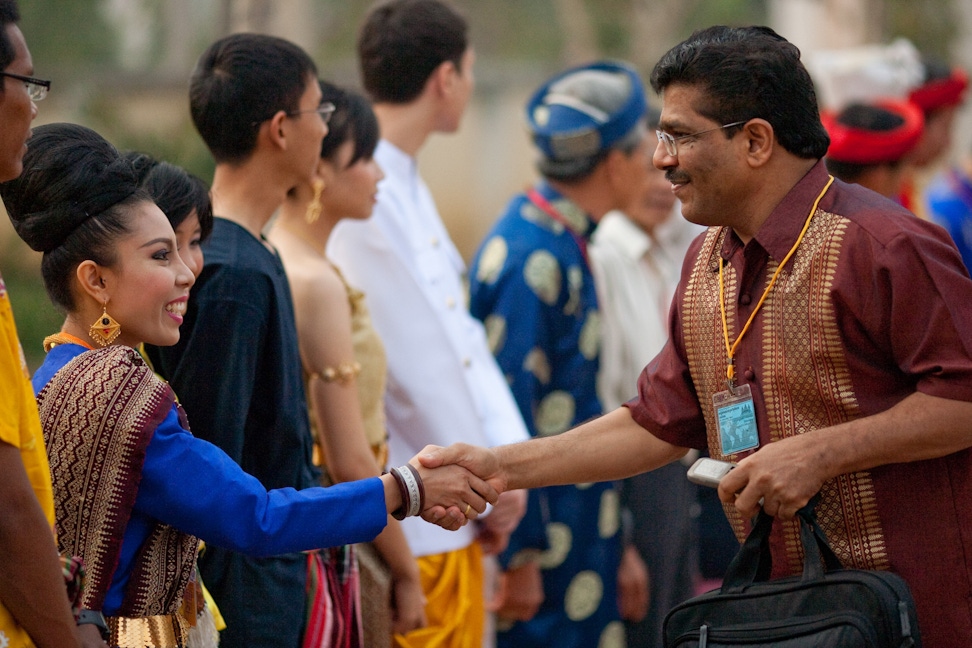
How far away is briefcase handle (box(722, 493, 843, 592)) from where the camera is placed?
250cm

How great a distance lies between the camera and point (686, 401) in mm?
2961

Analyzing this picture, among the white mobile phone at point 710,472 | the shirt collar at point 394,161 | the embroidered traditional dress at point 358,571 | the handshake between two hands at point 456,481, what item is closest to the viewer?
the white mobile phone at point 710,472

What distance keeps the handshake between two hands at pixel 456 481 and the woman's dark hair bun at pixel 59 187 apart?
3.00 feet

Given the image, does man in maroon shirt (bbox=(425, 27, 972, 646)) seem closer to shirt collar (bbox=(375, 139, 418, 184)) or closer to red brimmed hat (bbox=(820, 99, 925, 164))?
shirt collar (bbox=(375, 139, 418, 184))

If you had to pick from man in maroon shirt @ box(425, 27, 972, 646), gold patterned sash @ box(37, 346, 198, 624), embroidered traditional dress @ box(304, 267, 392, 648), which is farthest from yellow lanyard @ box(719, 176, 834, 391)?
gold patterned sash @ box(37, 346, 198, 624)

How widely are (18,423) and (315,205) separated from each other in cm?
156

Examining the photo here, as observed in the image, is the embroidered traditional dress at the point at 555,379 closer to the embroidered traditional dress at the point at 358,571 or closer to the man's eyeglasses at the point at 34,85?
the embroidered traditional dress at the point at 358,571

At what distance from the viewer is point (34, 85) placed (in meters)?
2.27

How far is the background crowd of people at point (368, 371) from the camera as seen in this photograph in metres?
2.42

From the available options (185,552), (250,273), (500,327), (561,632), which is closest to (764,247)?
(250,273)

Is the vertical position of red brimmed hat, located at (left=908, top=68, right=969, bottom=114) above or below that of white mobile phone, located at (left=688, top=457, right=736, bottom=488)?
above

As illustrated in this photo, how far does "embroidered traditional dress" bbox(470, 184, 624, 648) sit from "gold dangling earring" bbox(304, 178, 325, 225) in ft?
3.94

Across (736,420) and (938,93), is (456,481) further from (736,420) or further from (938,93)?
(938,93)

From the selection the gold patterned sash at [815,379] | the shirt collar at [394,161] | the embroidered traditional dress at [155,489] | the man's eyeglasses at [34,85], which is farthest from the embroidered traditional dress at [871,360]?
the shirt collar at [394,161]
